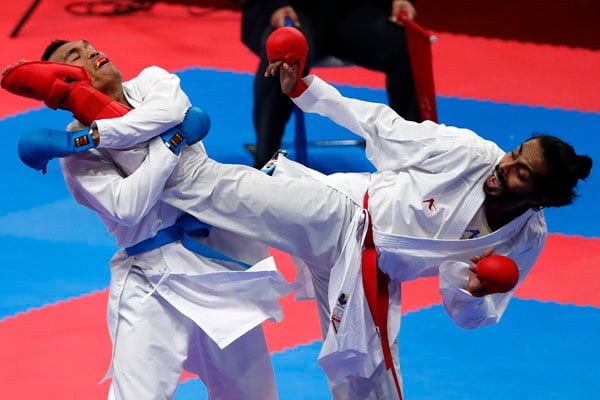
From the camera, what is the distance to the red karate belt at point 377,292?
324cm

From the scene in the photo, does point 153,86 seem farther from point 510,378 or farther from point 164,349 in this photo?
point 510,378

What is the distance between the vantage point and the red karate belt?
324cm

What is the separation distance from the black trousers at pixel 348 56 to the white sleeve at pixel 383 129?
2346 millimetres

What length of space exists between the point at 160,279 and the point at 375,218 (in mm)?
718

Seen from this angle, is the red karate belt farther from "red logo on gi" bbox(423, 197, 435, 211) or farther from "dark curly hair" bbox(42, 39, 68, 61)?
"dark curly hair" bbox(42, 39, 68, 61)

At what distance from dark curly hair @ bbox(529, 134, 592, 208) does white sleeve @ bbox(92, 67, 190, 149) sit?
1.13 m

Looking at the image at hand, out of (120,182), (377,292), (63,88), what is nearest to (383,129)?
(377,292)

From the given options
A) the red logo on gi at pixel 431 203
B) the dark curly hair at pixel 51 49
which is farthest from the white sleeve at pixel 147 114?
the red logo on gi at pixel 431 203

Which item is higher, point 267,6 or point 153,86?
point 153,86

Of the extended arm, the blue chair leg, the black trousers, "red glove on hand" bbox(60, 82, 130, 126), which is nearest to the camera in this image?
"red glove on hand" bbox(60, 82, 130, 126)

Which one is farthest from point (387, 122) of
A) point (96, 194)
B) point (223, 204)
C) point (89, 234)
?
point (89, 234)

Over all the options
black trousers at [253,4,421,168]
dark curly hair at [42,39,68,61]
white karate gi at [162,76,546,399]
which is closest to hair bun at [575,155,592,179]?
white karate gi at [162,76,546,399]

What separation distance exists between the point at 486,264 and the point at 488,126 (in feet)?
13.3

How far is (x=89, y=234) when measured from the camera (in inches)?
215
